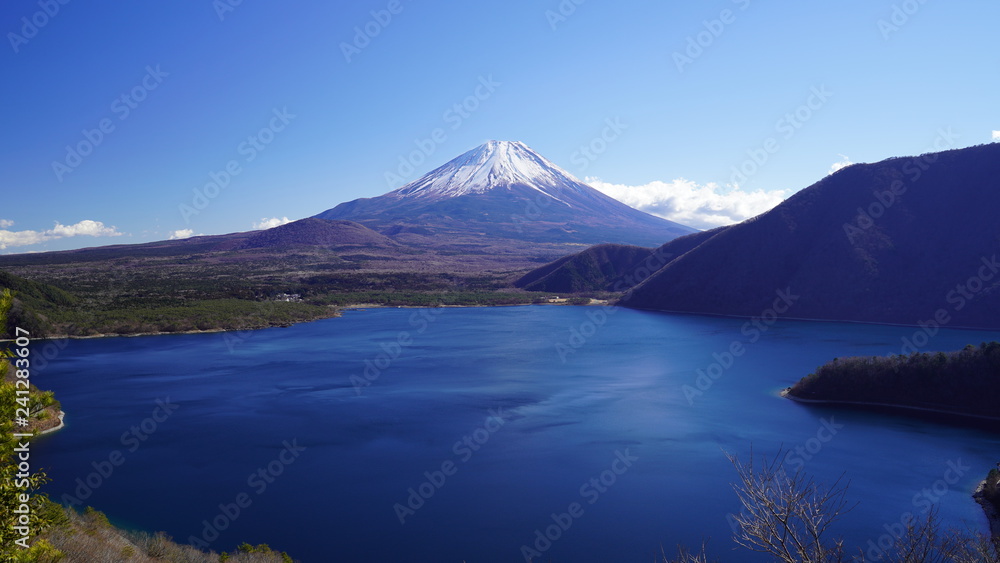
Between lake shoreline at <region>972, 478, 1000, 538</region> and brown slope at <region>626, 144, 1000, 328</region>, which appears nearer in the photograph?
lake shoreline at <region>972, 478, 1000, 538</region>

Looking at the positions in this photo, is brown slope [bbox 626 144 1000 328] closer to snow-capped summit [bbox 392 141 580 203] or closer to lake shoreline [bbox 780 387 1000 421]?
lake shoreline [bbox 780 387 1000 421]

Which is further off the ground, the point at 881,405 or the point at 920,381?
the point at 920,381

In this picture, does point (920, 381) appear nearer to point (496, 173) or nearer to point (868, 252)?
point (868, 252)

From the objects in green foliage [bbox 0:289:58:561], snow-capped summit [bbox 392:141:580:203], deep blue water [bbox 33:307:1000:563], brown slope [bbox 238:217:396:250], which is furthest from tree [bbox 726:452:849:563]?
snow-capped summit [bbox 392:141:580:203]

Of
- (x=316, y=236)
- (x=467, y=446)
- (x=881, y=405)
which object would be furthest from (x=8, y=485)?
(x=316, y=236)

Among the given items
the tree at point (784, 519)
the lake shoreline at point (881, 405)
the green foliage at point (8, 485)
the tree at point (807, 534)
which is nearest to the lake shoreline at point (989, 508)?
the tree at point (807, 534)

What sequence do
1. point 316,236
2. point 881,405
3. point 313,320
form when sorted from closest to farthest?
point 881,405 → point 313,320 → point 316,236
